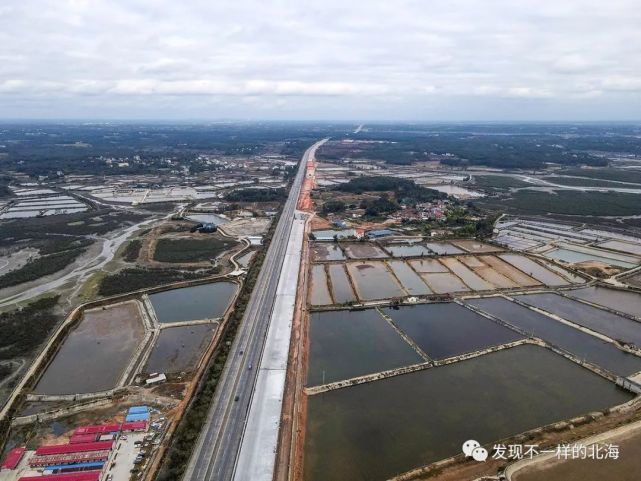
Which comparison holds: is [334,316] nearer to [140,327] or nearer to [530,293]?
[140,327]

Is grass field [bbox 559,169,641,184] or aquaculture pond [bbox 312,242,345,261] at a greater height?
grass field [bbox 559,169,641,184]

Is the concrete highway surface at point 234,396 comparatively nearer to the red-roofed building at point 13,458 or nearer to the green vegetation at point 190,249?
the red-roofed building at point 13,458

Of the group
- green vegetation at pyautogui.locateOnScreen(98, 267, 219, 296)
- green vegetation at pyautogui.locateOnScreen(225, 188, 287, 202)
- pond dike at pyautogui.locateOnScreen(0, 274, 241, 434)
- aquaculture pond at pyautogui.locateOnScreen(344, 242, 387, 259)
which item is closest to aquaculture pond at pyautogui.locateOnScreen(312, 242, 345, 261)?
aquaculture pond at pyautogui.locateOnScreen(344, 242, 387, 259)

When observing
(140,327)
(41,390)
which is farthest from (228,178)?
(41,390)

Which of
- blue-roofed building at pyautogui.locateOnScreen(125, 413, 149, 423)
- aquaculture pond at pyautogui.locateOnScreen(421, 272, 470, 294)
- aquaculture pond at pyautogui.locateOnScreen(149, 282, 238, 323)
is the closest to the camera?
blue-roofed building at pyautogui.locateOnScreen(125, 413, 149, 423)

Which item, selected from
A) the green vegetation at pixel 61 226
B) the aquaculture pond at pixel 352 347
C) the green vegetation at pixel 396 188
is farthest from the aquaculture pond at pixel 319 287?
the green vegetation at pixel 396 188

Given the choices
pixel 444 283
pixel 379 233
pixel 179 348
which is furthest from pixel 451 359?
pixel 379 233

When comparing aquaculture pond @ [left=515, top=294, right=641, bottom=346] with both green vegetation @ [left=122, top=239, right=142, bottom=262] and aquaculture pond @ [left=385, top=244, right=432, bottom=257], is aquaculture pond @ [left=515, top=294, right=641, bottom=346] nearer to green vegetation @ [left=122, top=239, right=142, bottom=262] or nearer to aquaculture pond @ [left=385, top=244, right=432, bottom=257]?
aquaculture pond @ [left=385, top=244, right=432, bottom=257]
